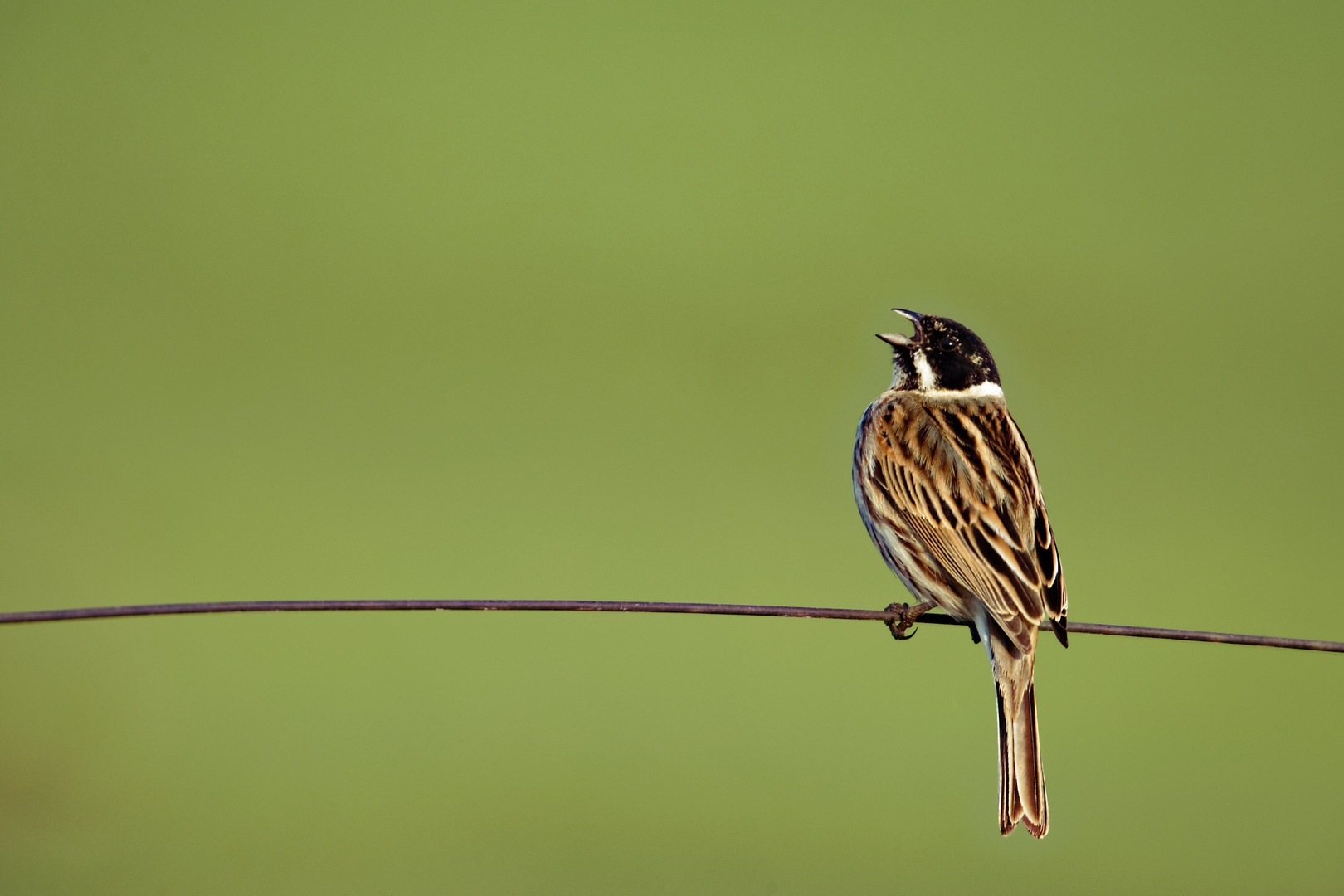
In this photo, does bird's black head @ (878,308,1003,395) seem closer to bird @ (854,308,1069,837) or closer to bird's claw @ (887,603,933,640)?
bird @ (854,308,1069,837)

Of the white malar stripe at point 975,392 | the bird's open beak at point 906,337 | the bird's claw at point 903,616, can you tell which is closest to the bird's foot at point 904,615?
the bird's claw at point 903,616

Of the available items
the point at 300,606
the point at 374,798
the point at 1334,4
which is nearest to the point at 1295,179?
the point at 1334,4

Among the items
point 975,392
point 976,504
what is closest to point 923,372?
point 975,392

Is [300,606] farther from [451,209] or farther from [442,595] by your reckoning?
[451,209]

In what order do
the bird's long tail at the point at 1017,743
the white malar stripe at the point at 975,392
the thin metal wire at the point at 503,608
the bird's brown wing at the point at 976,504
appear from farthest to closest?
the white malar stripe at the point at 975,392 → the bird's brown wing at the point at 976,504 → the bird's long tail at the point at 1017,743 → the thin metal wire at the point at 503,608

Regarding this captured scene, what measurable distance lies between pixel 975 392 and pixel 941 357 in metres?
0.20

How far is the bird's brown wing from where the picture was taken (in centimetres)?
441

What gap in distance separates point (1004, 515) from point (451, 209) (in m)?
14.6

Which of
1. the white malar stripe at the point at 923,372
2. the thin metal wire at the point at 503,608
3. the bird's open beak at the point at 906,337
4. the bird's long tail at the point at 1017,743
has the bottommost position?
the bird's long tail at the point at 1017,743

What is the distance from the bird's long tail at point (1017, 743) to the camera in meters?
4.28

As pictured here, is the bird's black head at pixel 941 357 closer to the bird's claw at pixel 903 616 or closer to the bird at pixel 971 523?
the bird at pixel 971 523

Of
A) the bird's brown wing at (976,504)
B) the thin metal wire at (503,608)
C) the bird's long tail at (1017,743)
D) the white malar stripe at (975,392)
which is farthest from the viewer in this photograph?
the white malar stripe at (975,392)

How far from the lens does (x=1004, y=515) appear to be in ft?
15.1

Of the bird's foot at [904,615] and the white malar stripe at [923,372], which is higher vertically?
the white malar stripe at [923,372]
